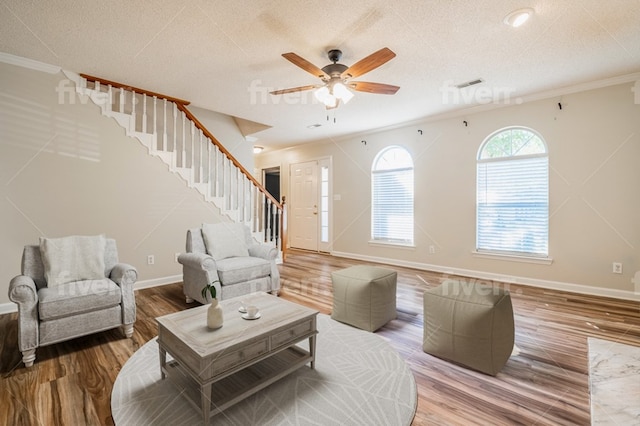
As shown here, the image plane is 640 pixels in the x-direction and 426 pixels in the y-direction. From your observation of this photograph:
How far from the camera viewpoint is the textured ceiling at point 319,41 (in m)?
2.33

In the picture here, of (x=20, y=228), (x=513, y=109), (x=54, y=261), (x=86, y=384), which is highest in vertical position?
(x=513, y=109)

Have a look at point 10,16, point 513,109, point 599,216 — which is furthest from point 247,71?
point 599,216

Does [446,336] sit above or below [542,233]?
Answer: below

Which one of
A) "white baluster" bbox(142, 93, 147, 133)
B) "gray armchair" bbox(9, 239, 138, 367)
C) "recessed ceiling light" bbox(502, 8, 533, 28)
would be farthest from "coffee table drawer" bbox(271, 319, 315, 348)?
"white baluster" bbox(142, 93, 147, 133)

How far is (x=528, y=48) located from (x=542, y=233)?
2516 mm

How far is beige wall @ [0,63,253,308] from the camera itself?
320 centimetres

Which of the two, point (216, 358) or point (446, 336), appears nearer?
point (216, 358)

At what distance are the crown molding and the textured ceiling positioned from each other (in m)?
0.12

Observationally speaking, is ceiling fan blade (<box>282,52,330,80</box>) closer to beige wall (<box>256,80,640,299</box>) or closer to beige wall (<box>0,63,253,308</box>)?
beige wall (<box>0,63,253,308</box>)

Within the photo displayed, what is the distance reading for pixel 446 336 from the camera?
2.23 metres

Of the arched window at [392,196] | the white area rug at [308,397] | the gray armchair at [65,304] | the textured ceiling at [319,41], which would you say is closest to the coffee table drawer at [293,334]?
the white area rug at [308,397]

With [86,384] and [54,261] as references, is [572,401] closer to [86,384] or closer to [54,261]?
[86,384]

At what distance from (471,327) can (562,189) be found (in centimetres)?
306

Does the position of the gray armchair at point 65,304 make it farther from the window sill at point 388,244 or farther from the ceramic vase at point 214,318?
the window sill at point 388,244
